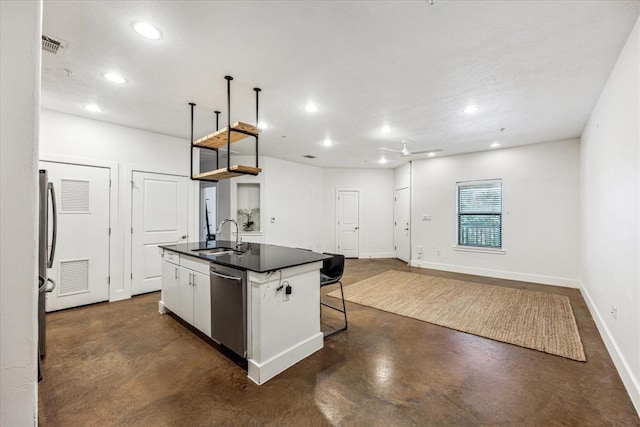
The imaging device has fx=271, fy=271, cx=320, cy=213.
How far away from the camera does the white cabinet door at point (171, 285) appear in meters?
3.16

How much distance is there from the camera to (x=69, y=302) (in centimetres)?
368

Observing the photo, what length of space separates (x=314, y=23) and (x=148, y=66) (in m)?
1.62

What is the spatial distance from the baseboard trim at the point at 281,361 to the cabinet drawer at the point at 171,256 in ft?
5.19

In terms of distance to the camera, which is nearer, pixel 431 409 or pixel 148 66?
pixel 431 409

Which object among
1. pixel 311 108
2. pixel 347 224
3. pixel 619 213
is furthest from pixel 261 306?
pixel 347 224

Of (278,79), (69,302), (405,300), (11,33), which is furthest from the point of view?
(405,300)

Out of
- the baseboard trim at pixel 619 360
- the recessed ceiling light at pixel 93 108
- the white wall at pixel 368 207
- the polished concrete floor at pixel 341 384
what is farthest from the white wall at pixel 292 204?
the baseboard trim at pixel 619 360

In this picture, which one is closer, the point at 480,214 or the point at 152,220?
the point at 152,220

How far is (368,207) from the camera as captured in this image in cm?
786

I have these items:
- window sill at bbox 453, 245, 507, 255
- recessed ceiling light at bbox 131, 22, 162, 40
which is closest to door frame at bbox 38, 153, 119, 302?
recessed ceiling light at bbox 131, 22, 162, 40

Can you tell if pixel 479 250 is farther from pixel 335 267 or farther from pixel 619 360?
pixel 335 267

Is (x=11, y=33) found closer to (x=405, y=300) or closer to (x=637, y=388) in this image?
(x=637, y=388)

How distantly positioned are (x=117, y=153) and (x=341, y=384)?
4.36m

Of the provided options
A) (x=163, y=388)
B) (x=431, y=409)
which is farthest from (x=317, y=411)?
(x=163, y=388)
